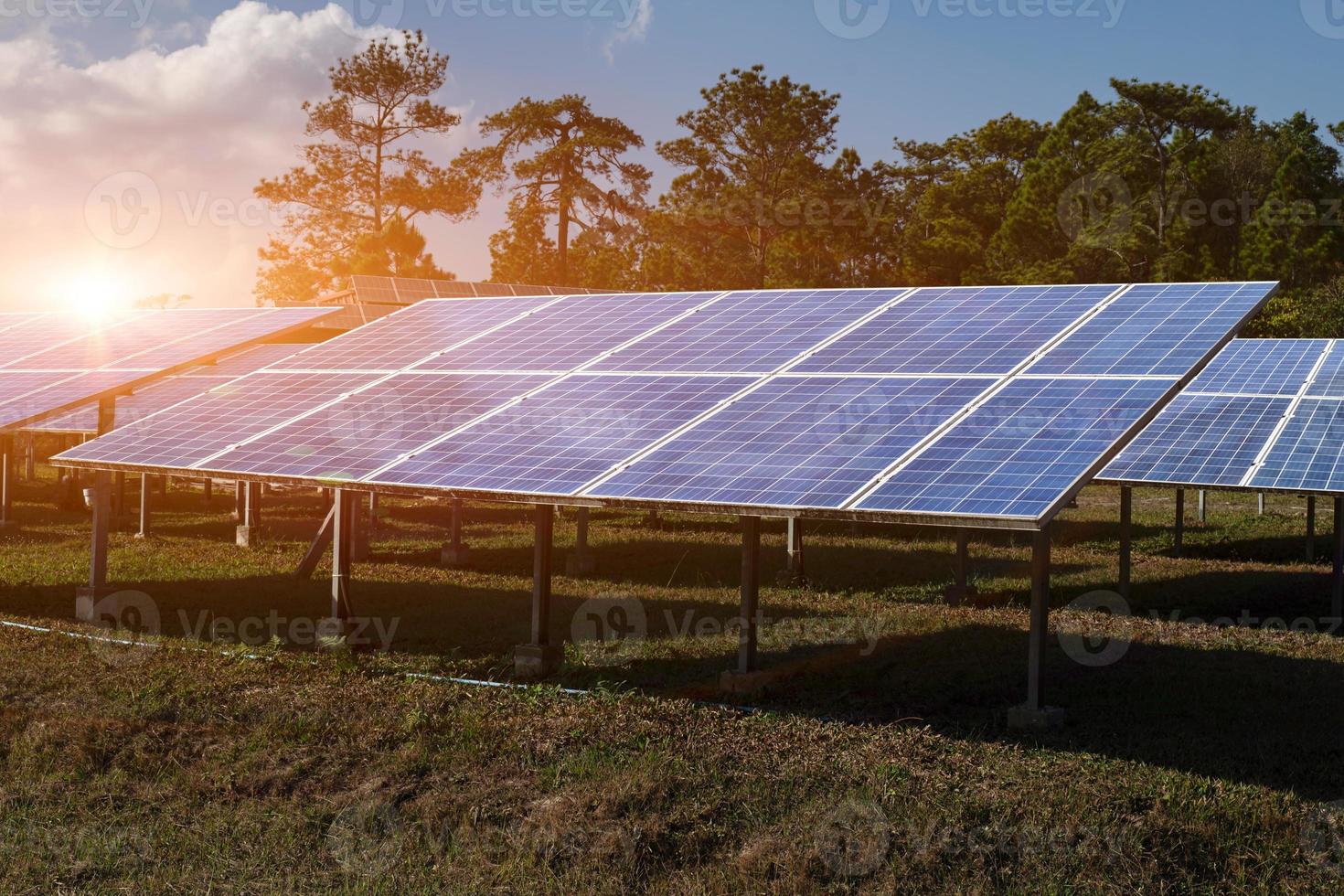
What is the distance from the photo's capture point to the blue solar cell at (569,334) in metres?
17.4

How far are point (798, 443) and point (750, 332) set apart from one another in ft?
16.2

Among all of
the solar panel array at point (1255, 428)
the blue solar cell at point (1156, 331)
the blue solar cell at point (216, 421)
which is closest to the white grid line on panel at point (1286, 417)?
the solar panel array at point (1255, 428)

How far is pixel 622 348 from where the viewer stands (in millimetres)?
17172

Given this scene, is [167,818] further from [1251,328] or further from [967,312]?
[1251,328]

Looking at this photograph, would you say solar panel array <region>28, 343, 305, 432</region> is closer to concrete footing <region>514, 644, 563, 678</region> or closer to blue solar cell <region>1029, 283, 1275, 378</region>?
concrete footing <region>514, 644, 563, 678</region>

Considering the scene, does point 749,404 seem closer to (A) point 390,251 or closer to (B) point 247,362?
(B) point 247,362

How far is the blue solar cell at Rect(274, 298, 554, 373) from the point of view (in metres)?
18.8

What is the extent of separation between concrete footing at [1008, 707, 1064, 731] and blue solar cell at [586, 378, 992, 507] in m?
2.70

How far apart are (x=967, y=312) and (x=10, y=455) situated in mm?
22610

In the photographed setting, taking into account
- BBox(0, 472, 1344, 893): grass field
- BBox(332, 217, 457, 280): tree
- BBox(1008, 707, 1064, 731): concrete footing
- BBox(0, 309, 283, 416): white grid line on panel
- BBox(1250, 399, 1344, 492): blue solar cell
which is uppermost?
BBox(332, 217, 457, 280): tree

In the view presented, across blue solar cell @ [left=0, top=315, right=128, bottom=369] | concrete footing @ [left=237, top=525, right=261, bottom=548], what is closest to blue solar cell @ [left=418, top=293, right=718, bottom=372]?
concrete footing @ [left=237, top=525, right=261, bottom=548]

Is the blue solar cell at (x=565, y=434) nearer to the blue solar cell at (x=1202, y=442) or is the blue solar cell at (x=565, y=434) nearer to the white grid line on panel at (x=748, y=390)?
the white grid line on panel at (x=748, y=390)

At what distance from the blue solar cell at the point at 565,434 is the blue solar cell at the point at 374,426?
472 mm

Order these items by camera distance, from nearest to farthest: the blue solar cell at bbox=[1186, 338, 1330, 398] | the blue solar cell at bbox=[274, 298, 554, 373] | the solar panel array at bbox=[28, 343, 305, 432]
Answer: the blue solar cell at bbox=[274, 298, 554, 373], the solar panel array at bbox=[28, 343, 305, 432], the blue solar cell at bbox=[1186, 338, 1330, 398]
